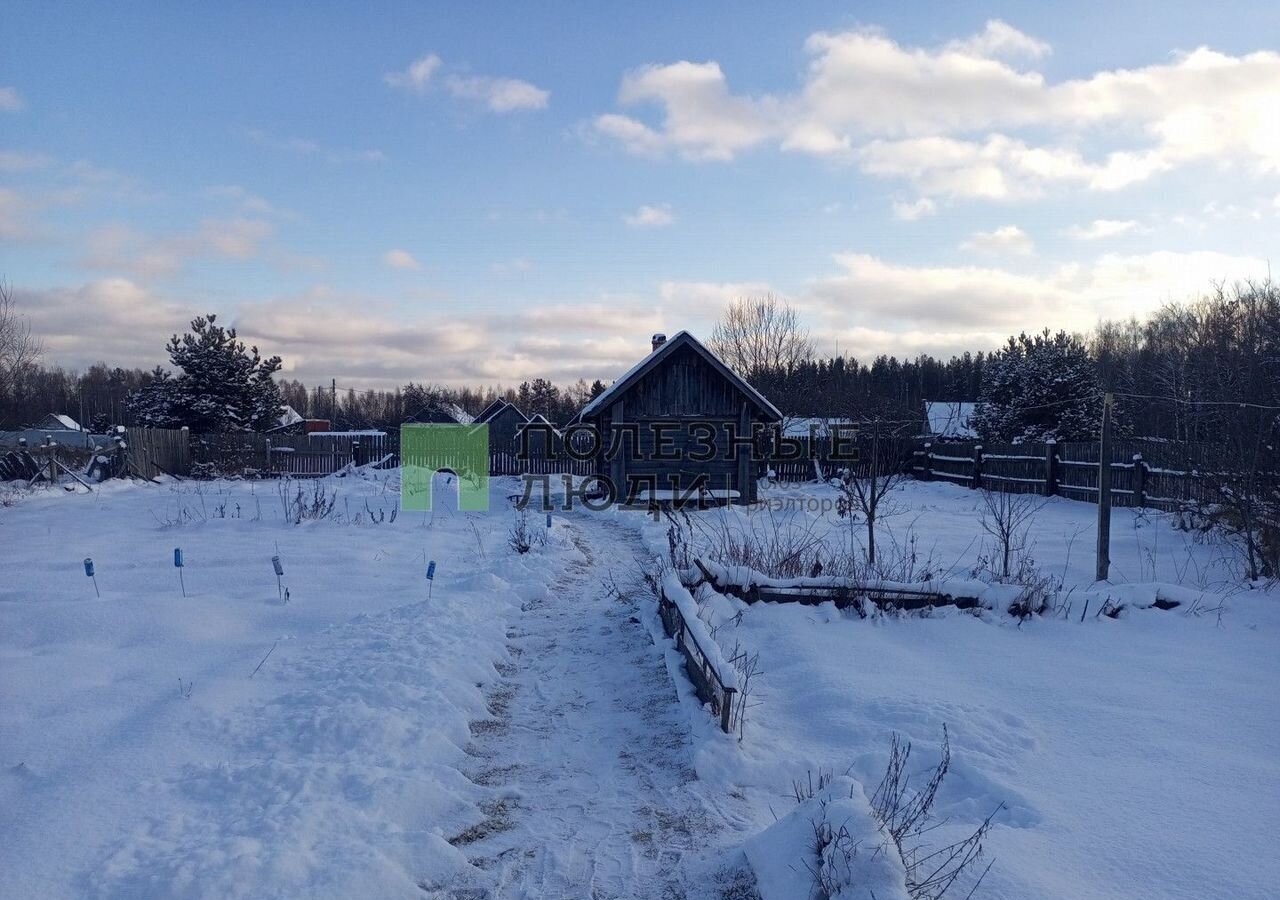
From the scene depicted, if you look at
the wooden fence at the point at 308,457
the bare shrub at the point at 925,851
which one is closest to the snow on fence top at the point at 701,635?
the bare shrub at the point at 925,851

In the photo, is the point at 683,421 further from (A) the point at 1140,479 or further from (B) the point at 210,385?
(B) the point at 210,385

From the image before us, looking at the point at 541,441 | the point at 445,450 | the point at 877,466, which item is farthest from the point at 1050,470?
the point at 445,450

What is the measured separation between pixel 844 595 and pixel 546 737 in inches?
162

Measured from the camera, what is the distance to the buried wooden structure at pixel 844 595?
7.98 metres

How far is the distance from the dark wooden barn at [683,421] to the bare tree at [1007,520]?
6252 millimetres

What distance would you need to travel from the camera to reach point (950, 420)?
134 ft

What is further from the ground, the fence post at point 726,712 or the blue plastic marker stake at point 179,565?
the blue plastic marker stake at point 179,565

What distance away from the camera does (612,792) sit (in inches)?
171

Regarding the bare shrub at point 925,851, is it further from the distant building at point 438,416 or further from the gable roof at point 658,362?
the distant building at point 438,416

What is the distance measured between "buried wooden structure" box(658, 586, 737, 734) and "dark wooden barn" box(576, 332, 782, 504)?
12.7 m

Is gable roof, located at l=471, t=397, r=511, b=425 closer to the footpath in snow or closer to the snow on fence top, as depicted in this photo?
the snow on fence top

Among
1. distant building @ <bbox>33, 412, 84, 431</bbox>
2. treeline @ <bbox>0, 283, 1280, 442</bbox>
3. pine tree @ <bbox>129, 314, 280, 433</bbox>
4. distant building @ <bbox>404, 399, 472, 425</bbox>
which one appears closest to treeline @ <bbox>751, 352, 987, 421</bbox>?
treeline @ <bbox>0, 283, 1280, 442</bbox>

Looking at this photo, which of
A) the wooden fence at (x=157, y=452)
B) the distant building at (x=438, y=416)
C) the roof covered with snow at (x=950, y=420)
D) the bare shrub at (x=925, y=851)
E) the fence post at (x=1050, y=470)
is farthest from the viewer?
the distant building at (x=438, y=416)

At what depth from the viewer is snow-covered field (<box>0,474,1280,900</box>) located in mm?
3420
